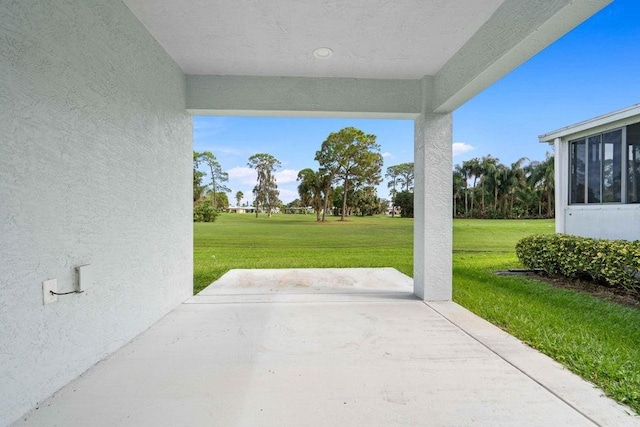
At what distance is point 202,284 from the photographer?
17.4 feet

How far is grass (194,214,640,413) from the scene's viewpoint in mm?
2541

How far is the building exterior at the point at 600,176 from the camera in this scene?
522 centimetres

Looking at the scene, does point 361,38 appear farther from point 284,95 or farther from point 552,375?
point 552,375

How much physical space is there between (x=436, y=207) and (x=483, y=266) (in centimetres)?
359

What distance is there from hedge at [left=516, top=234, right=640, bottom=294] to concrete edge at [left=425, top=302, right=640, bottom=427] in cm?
260

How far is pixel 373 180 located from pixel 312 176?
66.1 inches

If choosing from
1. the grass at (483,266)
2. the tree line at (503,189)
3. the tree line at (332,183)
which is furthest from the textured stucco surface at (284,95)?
the tree line at (503,189)

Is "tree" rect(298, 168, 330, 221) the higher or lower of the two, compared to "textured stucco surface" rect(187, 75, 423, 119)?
lower

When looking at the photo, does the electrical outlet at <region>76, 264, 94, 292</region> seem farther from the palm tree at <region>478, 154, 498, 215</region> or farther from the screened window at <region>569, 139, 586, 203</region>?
the palm tree at <region>478, 154, 498, 215</region>

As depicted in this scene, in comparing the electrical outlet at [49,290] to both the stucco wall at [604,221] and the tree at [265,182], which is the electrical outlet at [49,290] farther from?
the stucco wall at [604,221]

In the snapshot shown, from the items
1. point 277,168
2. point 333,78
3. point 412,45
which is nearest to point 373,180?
point 277,168

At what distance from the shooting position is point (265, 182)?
8977 millimetres

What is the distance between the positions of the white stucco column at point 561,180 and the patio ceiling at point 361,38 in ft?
13.5

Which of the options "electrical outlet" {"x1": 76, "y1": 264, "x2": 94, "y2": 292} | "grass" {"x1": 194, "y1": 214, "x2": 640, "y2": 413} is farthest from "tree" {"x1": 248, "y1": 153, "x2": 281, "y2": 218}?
"electrical outlet" {"x1": 76, "y1": 264, "x2": 94, "y2": 292}
